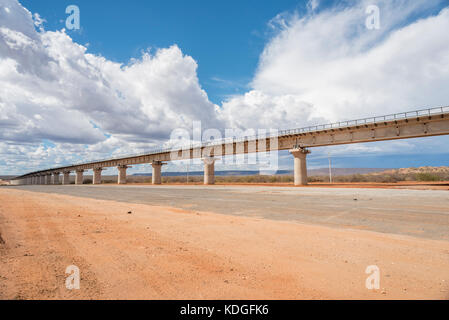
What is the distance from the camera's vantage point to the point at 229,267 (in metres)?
4.25

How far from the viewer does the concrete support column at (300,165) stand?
1537 inches

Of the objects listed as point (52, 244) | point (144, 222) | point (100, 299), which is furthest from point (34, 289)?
point (144, 222)

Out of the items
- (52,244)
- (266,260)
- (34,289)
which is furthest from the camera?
(52,244)

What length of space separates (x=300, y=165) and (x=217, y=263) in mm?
36968

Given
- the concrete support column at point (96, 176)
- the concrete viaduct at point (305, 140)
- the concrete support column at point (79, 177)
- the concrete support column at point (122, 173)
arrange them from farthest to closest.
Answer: the concrete support column at point (79, 177), the concrete support column at point (96, 176), the concrete support column at point (122, 173), the concrete viaduct at point (305, 140)

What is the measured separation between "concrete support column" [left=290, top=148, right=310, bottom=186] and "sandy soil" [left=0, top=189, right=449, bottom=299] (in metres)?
32.7

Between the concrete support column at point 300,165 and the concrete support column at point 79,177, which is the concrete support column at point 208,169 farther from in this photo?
the concrete support column at point 79,177

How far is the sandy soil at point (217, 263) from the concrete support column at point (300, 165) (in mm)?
32749

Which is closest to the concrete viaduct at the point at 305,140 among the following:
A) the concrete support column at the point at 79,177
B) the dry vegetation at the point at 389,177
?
the dry vegetation at the point at 389,177

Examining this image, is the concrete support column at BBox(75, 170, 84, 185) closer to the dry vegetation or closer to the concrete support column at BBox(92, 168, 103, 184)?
the concrete support column at BBox(92, 168, 103, 184)

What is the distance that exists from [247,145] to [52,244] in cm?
4242

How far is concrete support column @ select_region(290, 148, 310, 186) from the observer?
3903 centimetres
